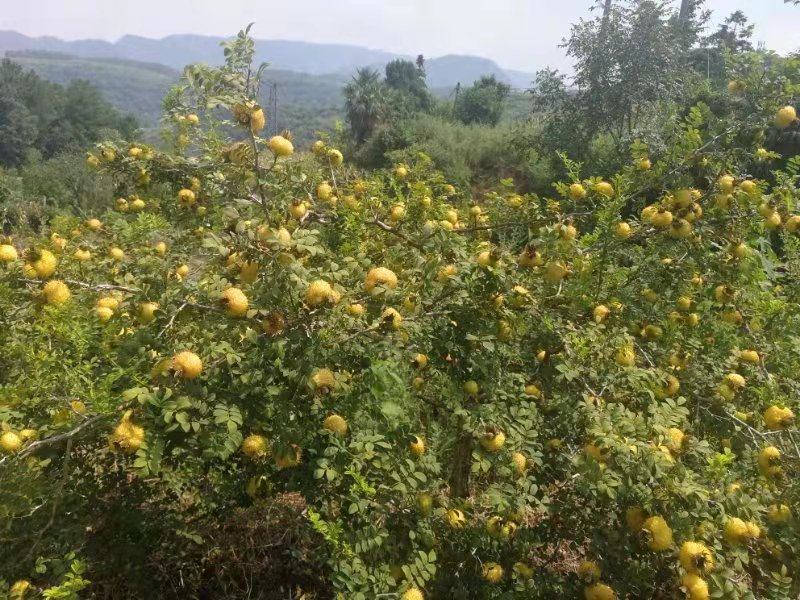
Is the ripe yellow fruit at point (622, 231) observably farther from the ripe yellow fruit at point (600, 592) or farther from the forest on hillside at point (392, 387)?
the ripe yellow fruit at point (600, 592)

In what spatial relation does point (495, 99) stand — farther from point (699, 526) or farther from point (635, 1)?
point (699, 526)

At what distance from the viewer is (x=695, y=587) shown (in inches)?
56.2

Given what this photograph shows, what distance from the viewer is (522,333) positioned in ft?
6.73

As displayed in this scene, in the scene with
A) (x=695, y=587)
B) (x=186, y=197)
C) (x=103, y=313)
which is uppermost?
(x=186, y=197)

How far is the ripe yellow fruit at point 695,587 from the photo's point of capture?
56.1 inches

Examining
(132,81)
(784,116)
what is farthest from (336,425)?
(132,81)

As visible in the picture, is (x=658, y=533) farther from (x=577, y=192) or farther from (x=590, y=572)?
(x=577, y=192)

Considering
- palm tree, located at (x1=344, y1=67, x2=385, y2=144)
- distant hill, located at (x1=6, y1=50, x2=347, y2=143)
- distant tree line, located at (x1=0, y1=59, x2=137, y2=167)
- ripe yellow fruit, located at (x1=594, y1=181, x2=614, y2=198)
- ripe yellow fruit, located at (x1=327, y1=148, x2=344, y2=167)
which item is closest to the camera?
ripe yellow fruit, located at (x1=594, y1=181, x2=614, y2=198)

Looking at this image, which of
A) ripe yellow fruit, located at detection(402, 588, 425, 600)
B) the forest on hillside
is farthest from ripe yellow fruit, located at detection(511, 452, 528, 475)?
ripe yellow fruit, located at detection(402, 588, 425, 600)

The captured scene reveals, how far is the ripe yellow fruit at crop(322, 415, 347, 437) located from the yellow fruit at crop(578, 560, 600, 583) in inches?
38.6

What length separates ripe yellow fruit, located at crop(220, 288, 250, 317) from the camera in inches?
56.6

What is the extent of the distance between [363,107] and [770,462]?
23.1m

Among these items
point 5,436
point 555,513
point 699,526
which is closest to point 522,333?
point 555,513

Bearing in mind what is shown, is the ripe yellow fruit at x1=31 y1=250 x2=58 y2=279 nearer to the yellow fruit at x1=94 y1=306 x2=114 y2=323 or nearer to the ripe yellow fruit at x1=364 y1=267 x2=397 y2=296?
the yellow fruit at x1=94 y1=306 x2=114 y2=323
